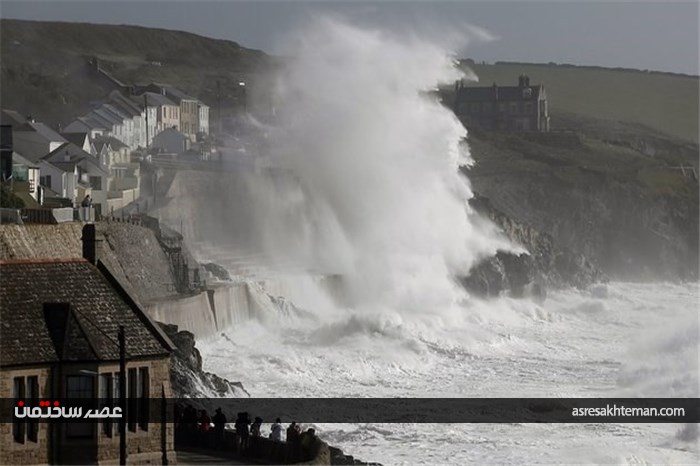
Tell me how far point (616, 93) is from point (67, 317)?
5534 inches

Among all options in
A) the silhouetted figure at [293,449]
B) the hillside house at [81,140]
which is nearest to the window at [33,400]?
the silhouetted figure at [293,449]

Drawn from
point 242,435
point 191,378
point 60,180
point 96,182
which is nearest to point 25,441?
point 242,435

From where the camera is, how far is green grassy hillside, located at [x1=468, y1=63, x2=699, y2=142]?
14550 cm

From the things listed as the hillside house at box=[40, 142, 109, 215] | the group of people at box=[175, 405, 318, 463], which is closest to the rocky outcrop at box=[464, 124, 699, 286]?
the hillside house at box=[40, 142, 109, 215]

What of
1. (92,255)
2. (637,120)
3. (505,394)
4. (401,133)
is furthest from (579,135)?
(92,255)

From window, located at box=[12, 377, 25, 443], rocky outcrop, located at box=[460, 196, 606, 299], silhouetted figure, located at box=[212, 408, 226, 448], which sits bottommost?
silhouetted figure, located at box=[212, 408, 226, 448]

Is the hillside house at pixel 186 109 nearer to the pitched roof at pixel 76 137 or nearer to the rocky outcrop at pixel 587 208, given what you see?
the rocky outcrop at pixel 587 208

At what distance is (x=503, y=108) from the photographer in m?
128

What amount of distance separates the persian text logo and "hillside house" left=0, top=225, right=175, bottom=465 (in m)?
0.05

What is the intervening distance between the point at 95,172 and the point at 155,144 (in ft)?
65.1

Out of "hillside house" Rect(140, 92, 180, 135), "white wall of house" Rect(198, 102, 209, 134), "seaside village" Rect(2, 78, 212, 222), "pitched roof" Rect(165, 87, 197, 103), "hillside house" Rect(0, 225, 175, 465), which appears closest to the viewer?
"hillside house" Rect(0, 225, 175, 465)

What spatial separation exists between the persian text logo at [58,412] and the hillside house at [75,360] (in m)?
0.05

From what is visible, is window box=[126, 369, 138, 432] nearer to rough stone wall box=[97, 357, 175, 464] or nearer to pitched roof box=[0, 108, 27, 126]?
rough stone wall box=[97, 357, 175, 464]

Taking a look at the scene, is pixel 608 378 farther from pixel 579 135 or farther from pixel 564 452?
pixel 579 135
